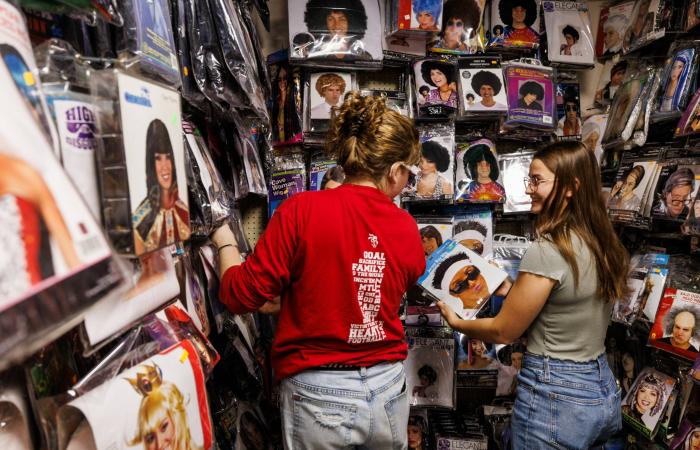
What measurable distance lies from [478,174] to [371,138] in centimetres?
121

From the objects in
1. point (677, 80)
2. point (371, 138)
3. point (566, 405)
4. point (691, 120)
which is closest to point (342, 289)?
point (371, 138)

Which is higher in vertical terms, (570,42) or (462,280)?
(570,42)

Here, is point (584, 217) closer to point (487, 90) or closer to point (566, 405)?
point (566, 405)

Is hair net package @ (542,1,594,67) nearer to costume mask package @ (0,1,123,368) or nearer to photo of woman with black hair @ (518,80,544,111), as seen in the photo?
photo of woman with black hair @ (518,80,544,111)

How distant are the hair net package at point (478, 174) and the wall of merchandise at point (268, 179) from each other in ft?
0.04

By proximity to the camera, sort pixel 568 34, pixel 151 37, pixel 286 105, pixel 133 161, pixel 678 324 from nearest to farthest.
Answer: pixel 133 161 < pixel 151 37 < pixel 678 324 < pixel 286 105 < pixel 568 34

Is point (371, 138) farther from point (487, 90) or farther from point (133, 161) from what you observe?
point (487, 90)

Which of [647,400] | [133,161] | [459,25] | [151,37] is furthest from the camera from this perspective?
[459,25]

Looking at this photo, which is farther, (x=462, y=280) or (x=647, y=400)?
(x=647, y=400)

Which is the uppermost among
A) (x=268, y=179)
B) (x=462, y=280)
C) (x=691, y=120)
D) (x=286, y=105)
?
(x=286, y=105)

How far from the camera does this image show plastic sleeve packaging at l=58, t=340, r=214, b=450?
2.12 ft

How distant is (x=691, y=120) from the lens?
1853 mm

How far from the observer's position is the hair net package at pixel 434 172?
2225mm

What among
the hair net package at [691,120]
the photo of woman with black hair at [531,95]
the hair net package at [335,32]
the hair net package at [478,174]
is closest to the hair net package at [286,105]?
the hair net package at [335,32]
